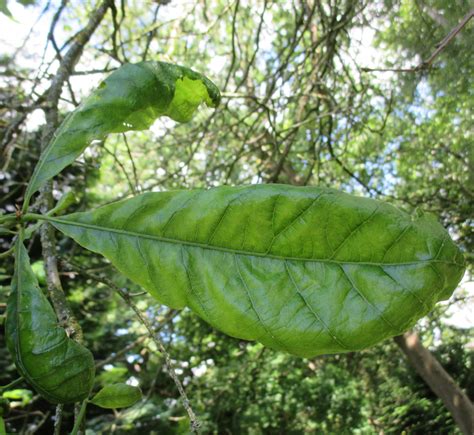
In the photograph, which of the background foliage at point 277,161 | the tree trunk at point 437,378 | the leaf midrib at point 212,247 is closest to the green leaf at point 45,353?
the leaf midrib at point 212,247

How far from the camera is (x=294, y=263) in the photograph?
0.60 m

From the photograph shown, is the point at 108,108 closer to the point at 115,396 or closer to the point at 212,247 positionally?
the point at 212,247

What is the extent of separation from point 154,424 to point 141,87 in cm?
381

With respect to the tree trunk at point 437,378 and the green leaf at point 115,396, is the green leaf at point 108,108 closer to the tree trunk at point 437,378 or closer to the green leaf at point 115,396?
the green leaf at point 115,396

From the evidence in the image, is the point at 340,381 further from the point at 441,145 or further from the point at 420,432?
the point at 441,145

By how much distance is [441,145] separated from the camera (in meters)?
3.55

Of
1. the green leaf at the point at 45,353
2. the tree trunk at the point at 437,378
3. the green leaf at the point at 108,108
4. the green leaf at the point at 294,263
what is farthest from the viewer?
the tree trunk at the point at 437,378

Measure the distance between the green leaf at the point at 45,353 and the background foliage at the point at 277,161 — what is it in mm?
1190

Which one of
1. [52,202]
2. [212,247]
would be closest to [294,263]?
[212,247]

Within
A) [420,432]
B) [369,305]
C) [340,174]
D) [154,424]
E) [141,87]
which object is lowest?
[420,432]

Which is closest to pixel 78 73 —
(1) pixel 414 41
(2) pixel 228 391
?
(1) pixel 414 41

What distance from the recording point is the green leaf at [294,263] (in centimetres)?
54

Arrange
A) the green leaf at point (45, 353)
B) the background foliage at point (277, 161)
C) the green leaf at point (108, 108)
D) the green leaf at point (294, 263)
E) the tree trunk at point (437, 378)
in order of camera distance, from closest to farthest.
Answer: the green leaf at point (294, 263) < the green leaf at point (45, 353) < the green leaf at point (108, 108) < the background foliage at point (277, 161) < the tree trunk at point (437, 378)

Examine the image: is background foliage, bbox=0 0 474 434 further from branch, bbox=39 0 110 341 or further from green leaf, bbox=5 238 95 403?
green leaf, bbox=5 238 95 403
